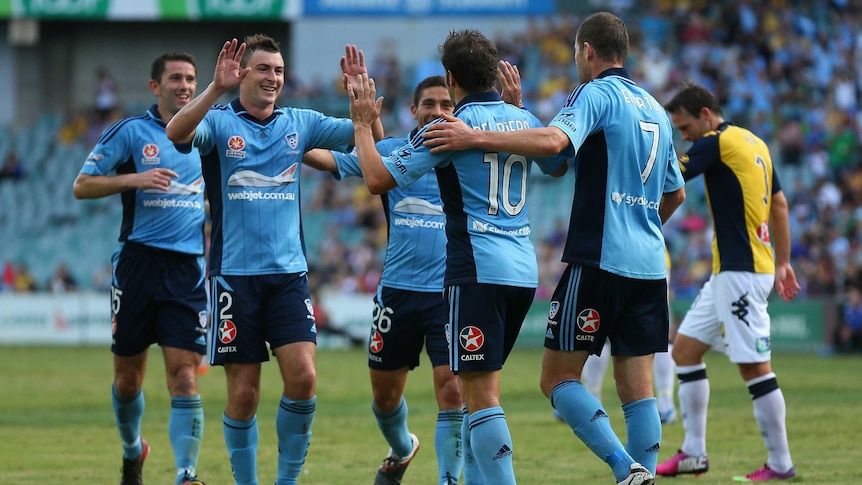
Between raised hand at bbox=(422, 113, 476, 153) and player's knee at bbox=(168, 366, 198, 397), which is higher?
raised hand at bbox=(422, 113, 476, 153)

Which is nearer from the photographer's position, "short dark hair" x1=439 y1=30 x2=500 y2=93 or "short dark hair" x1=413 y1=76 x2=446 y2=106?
"short dark hair" x1=439 y1=30 x2=500 y2=93

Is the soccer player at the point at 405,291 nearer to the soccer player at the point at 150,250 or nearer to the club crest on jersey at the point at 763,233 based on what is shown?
the soccer player at the point at 150,250

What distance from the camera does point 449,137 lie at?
6.52m

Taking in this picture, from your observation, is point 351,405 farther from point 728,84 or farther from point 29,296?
point 728,84

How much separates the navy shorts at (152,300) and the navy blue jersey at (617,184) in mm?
3259

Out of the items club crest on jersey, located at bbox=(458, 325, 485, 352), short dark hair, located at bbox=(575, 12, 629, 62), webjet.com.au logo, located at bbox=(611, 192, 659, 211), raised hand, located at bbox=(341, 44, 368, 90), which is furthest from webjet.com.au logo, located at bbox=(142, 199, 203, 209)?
webjet.com.au logo, located at bbox=(611, 192, 659, 211)

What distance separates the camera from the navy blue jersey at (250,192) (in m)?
7.74

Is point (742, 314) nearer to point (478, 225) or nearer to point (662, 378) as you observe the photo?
point (478, 225)

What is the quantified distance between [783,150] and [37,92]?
23.3m

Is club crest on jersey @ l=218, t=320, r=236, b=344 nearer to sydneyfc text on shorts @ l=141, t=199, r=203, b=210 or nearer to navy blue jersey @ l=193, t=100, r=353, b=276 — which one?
navy blue jersey @ l=193, t=100, r=353, b=276

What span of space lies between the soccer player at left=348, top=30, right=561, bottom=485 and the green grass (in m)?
2.38

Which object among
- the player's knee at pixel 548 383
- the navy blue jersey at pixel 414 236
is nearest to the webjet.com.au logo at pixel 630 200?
the player's knee at pixel 548 383

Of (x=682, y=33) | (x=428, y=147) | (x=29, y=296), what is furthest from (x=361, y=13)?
(x=428, y=147)

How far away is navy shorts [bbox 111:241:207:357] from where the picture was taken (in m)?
9.00
